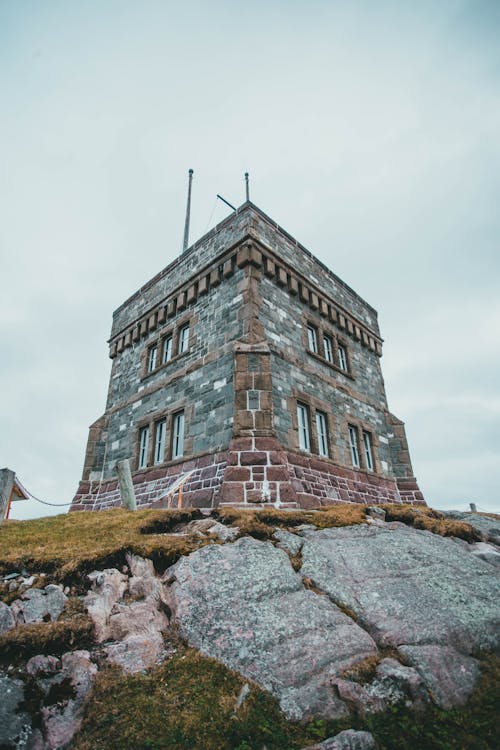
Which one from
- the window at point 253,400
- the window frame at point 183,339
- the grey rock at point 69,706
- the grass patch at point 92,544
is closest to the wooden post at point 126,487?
the grass patch at point 92,544

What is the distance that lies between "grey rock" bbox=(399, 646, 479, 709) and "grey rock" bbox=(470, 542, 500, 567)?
2.30 metres

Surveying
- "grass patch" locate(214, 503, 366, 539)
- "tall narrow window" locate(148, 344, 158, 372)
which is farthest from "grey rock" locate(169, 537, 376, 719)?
"tall narrow window" locate(148, 344, 158, 372)

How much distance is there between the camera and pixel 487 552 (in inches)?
229

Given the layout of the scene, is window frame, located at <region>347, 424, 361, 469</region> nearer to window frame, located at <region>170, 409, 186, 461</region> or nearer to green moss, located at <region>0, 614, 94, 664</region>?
window frame, located at <region>170, 409, 186, 461</region>

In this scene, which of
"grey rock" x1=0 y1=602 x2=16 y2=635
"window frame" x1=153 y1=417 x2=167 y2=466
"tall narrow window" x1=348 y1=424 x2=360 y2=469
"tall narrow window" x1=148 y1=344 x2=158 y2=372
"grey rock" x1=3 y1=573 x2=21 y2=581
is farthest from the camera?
"tall narrow window" x1=148 y1=344 x2=158 y2=372

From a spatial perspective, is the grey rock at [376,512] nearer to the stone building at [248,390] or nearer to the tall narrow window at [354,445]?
the stone building at [248,390]

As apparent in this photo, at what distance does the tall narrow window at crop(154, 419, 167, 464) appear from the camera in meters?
11.9

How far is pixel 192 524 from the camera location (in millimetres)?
6109

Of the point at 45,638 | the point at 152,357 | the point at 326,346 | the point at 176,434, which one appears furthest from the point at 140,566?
the point at 326,346

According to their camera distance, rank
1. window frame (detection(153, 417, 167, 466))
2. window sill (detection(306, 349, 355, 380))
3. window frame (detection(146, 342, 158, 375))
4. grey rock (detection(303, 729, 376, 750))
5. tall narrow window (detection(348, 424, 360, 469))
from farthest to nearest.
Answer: window frame (detection(146, 342, 158, 375)), tall narrow window (detection(348, 424, 360, 469)), window sill (detection(306, 349, 355, 380)), window frame (detection(153, 417, 167, 466)), grey rock (detection(303, 729, 376, 750))

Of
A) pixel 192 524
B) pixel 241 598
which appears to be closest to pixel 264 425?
pixel 192 524

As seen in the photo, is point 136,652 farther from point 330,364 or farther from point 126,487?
point 330,364

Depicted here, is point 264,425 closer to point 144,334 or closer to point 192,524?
point 192,524

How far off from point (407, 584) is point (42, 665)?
11.9 feet
